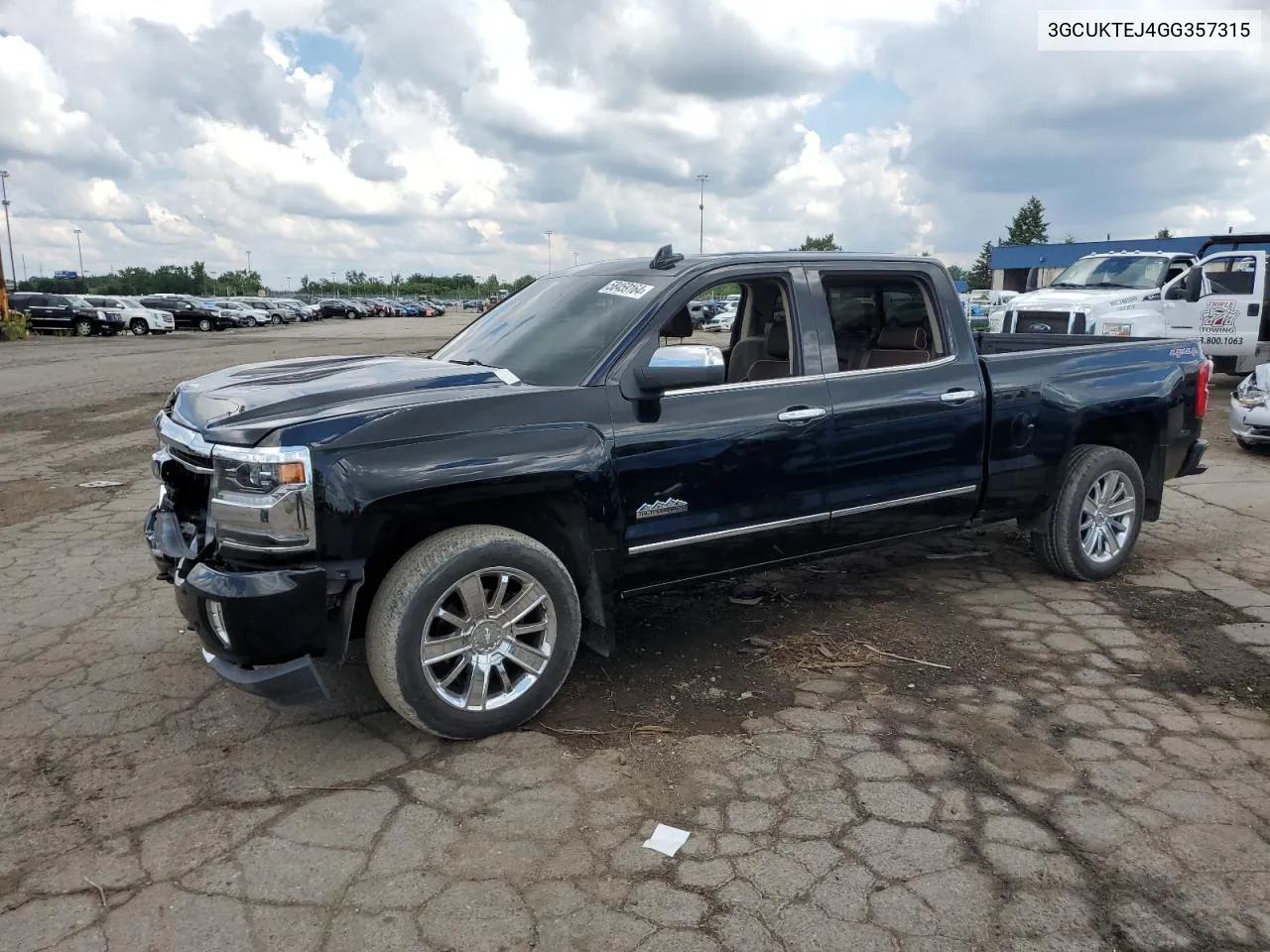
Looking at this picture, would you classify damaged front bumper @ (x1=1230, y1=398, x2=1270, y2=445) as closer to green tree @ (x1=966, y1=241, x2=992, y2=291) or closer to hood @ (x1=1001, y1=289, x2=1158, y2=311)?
hood @ (x1=1001, y1=289, x2=1158, y2=311)

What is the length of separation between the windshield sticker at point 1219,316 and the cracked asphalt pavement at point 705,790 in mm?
10635

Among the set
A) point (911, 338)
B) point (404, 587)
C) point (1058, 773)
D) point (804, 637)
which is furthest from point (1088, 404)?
point (404, 587)

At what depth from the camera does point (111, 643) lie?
446 cm

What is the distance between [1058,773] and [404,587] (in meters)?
2.41

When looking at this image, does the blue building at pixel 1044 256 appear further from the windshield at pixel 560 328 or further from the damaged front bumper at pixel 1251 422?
the windshield at pixel 560 328

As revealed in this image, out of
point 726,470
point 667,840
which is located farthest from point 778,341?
point 667,840

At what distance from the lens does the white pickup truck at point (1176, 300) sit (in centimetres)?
1337

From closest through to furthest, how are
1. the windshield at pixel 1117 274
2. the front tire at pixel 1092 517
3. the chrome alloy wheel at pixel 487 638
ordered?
the chrome alloy wheel at pixel 487 638, the front tire at pixel 1092 517, the windshield at pixel 1117 274

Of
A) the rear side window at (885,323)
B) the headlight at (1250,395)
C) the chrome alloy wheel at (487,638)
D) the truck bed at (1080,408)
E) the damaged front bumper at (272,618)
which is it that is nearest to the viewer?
the damaged front bumper at (272,618)

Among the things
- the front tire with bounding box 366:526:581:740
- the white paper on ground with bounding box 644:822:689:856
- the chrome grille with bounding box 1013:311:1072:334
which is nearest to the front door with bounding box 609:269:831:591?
the front tire with bounding box 366:526:581:740

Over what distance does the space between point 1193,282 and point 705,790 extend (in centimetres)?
1390

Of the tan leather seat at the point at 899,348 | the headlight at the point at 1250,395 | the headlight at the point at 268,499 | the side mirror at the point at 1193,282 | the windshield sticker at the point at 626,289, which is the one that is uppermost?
the side mirror at the point at 1193,282

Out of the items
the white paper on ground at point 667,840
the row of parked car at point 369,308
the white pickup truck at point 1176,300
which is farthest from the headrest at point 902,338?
the row of parked car at point 369,308

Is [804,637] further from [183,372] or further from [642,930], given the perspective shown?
[183,372]
